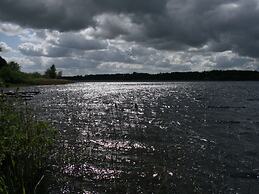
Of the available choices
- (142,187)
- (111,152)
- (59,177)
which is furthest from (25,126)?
(111,152)

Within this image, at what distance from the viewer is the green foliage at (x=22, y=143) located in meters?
14.6

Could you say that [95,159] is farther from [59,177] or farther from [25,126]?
[25,126]

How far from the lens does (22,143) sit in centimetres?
1565

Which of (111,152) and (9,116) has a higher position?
(9,116)

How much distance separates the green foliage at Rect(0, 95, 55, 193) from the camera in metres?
14.6

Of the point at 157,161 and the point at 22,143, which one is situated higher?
the point at 22,143

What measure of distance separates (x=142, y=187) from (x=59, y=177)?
4068 mm

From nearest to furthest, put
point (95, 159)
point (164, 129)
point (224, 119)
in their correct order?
1. point (95, 159)
2. point (164, 129)
3. point (224, 119)

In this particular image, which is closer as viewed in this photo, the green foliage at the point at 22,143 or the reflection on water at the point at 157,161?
the green foliage at the point at 22,143

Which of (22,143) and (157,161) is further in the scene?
(157,161)

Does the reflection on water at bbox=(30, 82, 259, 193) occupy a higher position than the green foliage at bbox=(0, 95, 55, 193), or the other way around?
the green foliage at bbox=(0, 95, 55, 193)

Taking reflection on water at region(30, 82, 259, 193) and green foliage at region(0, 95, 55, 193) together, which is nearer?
green foliage at region(0, 95, 55, 193)

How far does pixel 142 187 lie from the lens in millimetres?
17641

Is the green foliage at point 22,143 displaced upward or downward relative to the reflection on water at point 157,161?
upward
